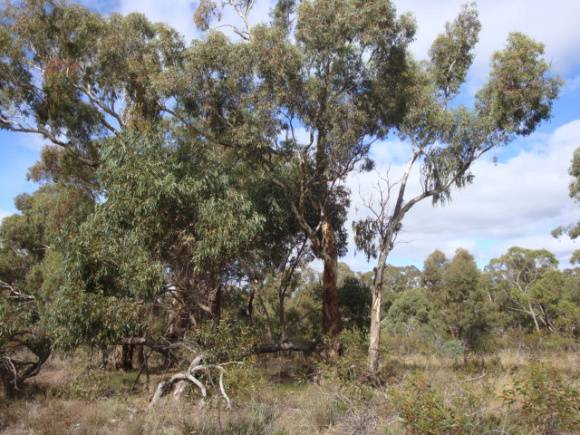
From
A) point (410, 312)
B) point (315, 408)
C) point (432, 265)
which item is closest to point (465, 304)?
point (410, 312)

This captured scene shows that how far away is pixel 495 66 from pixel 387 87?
2.58 m

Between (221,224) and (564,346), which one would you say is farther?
(564,346)

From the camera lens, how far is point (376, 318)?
12102 millimetres

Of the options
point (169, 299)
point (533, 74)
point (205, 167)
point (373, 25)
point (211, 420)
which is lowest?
point (211, 420)

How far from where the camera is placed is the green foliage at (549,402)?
5.89 meters

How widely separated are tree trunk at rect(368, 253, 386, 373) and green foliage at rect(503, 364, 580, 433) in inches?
203

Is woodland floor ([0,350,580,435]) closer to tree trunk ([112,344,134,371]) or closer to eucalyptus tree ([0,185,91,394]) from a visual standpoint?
eucalyptus tree ([0,185,91,394])

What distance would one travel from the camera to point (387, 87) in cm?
1192

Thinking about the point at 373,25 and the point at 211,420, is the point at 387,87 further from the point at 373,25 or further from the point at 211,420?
the point at 211,420

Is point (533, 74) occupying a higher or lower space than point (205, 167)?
higher

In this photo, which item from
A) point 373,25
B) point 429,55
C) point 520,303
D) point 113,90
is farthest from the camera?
point 520,303

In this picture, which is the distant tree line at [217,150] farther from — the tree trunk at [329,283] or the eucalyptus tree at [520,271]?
the eucalyptus tree at [520,271]

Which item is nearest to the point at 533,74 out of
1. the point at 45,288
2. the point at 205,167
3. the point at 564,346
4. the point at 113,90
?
→ the point at 205,167

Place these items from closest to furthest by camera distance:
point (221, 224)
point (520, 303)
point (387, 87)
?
1. point (221, 224)
2. point (387, 87)
3. point (520, 303)
